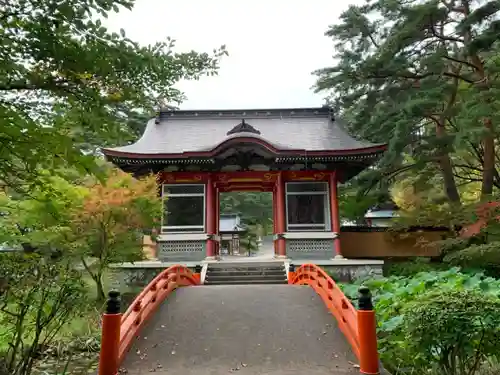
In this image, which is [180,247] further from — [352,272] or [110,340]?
[110,340]

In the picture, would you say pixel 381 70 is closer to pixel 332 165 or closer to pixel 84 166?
pixel 332 165

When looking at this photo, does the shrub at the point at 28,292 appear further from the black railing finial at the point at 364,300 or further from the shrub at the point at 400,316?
the shrub at the point at 400,316

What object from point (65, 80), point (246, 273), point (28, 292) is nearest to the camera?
point (65, 80)

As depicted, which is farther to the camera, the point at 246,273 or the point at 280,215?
the point at 280,215

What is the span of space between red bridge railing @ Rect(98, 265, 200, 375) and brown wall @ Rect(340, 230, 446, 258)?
24.8ft

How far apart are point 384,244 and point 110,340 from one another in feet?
35.9

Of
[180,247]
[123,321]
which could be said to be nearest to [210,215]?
[180,247]

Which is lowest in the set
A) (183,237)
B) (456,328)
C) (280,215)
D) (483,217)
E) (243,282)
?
(243,282)

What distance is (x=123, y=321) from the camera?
512cm

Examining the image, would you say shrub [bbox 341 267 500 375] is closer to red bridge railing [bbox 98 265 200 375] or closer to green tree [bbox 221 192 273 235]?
red bridge railing [bbox 98 265 200 375]

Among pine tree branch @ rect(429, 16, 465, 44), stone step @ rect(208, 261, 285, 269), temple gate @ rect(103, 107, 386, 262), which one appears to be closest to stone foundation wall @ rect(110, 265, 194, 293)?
temple gate @ rect(103, 107, 386, 262)

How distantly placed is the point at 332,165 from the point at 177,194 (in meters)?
5.44

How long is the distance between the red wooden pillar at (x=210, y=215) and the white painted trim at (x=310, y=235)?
7.81 feet

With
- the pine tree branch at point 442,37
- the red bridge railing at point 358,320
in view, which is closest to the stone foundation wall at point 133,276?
the red bridge railing at point 358,320
